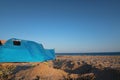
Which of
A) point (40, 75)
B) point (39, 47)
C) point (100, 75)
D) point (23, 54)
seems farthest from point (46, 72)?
point (23, 54)

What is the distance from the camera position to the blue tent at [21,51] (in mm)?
7914

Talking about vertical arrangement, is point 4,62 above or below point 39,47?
below

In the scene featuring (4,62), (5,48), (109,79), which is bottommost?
(109,79)

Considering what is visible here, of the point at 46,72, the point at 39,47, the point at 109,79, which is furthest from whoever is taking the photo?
the point at 46,72

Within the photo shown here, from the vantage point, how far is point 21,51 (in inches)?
332

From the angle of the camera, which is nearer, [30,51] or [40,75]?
[30,51]

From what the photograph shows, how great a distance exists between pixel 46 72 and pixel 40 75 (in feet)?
2.33

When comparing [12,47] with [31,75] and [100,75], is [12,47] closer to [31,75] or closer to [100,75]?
[31,75]

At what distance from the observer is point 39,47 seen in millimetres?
9477

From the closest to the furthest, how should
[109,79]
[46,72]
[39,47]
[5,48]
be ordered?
[5,48], [39,47], [109,79], [46,72]

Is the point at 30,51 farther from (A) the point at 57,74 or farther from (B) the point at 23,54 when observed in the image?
(A) the point at 57,74

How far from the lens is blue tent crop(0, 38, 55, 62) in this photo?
7914 millimetres

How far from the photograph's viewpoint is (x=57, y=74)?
13.3 metres

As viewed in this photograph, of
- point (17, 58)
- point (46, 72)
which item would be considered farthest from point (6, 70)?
point (46, 72)
